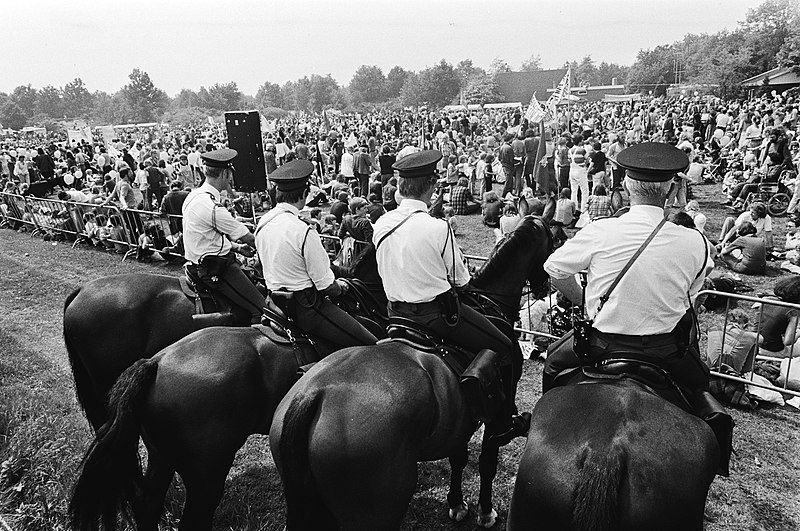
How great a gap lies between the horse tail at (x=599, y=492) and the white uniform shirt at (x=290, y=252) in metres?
2.88

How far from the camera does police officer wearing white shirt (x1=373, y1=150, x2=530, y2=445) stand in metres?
4.44

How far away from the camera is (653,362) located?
3.65 m

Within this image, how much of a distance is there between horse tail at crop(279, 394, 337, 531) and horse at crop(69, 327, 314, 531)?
36.2 inches

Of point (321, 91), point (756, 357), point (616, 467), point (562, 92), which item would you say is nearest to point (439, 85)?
point (321, 91)

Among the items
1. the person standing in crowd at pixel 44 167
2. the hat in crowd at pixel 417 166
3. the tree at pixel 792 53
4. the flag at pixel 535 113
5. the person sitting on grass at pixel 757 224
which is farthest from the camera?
the tree at pixel 792 53

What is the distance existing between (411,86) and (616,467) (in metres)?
110

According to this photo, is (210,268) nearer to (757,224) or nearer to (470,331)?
(470,331)

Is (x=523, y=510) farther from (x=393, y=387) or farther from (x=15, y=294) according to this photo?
(x=15, y=294)

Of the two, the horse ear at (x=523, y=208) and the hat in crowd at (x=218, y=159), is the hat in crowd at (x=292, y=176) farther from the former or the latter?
the horse ear at (x=523, y=208)

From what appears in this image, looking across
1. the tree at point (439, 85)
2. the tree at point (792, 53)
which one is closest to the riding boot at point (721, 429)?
the tree at point (792, 53)

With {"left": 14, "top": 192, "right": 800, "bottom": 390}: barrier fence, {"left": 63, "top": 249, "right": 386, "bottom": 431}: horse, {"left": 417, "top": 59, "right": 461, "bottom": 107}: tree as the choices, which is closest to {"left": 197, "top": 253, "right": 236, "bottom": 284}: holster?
{"left": 63, "top": 249, "right": 386, "bottom": 431}: horse

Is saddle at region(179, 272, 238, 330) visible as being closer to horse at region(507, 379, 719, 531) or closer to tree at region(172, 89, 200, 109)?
horse at region(507, 379, 719, 531)

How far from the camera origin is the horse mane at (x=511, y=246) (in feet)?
17.3

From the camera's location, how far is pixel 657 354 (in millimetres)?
3646
